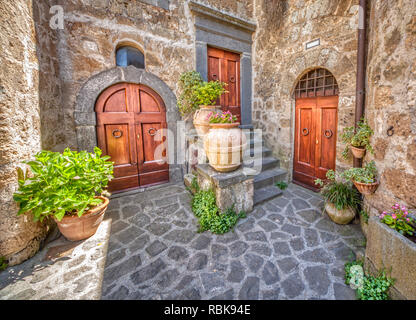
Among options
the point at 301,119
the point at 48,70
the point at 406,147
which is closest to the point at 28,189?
the point at 48,70

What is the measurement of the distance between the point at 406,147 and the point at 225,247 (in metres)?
2.13

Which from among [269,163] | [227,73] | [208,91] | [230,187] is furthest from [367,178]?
[227,73]

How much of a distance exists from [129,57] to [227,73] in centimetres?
223

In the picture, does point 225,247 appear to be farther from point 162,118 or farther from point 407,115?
point 162,118

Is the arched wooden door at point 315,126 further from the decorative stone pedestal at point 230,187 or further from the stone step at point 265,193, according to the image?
the decorative stone pedestal at point 230,187

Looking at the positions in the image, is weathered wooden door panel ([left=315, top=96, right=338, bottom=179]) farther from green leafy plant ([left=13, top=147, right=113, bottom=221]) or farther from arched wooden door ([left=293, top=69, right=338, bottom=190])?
green leafy plant ([left=13, top=147, right=113, bottom=221])

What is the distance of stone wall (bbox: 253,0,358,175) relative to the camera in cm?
299

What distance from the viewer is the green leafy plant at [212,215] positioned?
2.63 m

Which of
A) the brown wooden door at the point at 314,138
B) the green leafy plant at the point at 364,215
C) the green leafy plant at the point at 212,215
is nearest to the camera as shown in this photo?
the green leafy plant at the point at 364,215

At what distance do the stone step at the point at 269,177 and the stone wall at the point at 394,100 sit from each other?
173 centimetres

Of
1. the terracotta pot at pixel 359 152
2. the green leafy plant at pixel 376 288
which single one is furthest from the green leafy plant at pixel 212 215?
the terracotta pot at pixel 359 152

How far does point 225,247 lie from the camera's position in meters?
2.32

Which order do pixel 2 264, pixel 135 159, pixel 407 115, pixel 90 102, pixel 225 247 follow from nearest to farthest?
pixel 407 115 < pixel 2 264 < pixel 225 247 < pixel 90 102 < pixel 135 159
